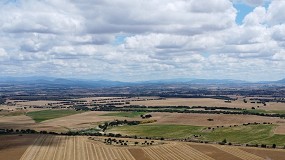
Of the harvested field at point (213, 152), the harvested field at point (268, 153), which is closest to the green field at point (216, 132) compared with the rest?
the harvested field at point (268, 153)

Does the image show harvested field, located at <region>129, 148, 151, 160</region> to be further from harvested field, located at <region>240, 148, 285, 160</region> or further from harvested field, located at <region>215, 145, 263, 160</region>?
harvested field, located at <region>240, 148, 285, 160</region>

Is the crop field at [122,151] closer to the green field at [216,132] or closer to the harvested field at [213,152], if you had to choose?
the harvested field at [213,152]

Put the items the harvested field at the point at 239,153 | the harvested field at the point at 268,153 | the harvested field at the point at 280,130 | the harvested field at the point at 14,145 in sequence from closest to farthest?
the harvested field at the point at 268,153, the harvested field at the point at 239,153, the harvested field at the point at 14,145, the harvested field at the point at 280,130

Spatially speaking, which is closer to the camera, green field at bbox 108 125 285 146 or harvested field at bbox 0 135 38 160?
harvested field at bbox 0 135 38 160

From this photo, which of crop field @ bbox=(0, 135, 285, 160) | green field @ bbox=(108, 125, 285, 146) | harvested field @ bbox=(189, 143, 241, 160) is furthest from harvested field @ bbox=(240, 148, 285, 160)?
green field @ bbox=(108, 125, 285, 146)

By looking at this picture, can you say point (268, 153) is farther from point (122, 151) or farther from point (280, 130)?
point (280, 130)

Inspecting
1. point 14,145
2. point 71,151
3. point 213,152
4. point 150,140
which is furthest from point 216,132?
point 14,145

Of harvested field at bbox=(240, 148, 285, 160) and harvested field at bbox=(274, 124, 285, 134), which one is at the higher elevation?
harvested field at bbox=(274, 124, 285, 134)

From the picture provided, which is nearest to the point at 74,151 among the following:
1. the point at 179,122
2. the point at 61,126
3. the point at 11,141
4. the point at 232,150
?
the point at 11,141
